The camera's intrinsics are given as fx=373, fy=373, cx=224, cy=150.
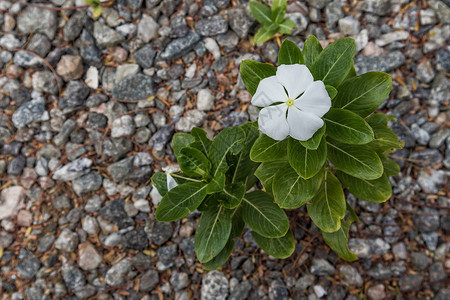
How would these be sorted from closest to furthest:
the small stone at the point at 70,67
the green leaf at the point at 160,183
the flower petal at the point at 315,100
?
1. the flower petal at the point at 315,100
2. the green leaf at the point at 160,183
3. the small stone at the point at 70,67

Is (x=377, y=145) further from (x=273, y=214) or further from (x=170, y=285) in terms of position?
(x=170, y=285)

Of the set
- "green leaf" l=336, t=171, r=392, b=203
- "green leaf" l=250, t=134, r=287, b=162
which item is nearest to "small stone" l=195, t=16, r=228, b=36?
"green leaf" l=250, t=134, r=287, b=162

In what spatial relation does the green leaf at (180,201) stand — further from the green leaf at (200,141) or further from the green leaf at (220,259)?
the green leaf at (220,259)

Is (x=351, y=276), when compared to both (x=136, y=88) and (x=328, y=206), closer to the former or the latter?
(x=328, y=206)

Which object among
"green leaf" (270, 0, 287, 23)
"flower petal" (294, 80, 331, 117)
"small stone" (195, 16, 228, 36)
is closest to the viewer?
"flower petal" (294, 80, 331, 117)

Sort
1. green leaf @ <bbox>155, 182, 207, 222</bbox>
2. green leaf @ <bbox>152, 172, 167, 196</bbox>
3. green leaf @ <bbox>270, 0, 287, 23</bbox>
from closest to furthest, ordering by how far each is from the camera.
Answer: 1. green leaf @ <bbox>155, 182, 207, 222</bbox>
2. green leaf @ <bbox>152, 172, 167, 196</bbox>
3. green leaf @ <bbox>270, 0, 287, 23</bbox>

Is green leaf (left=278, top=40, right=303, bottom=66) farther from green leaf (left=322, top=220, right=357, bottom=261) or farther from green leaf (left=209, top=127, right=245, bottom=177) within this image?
green leaf (left=322, top=220, right=357, bottom=261)

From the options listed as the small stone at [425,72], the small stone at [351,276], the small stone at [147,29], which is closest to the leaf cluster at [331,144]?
the small stone at [351,276]
